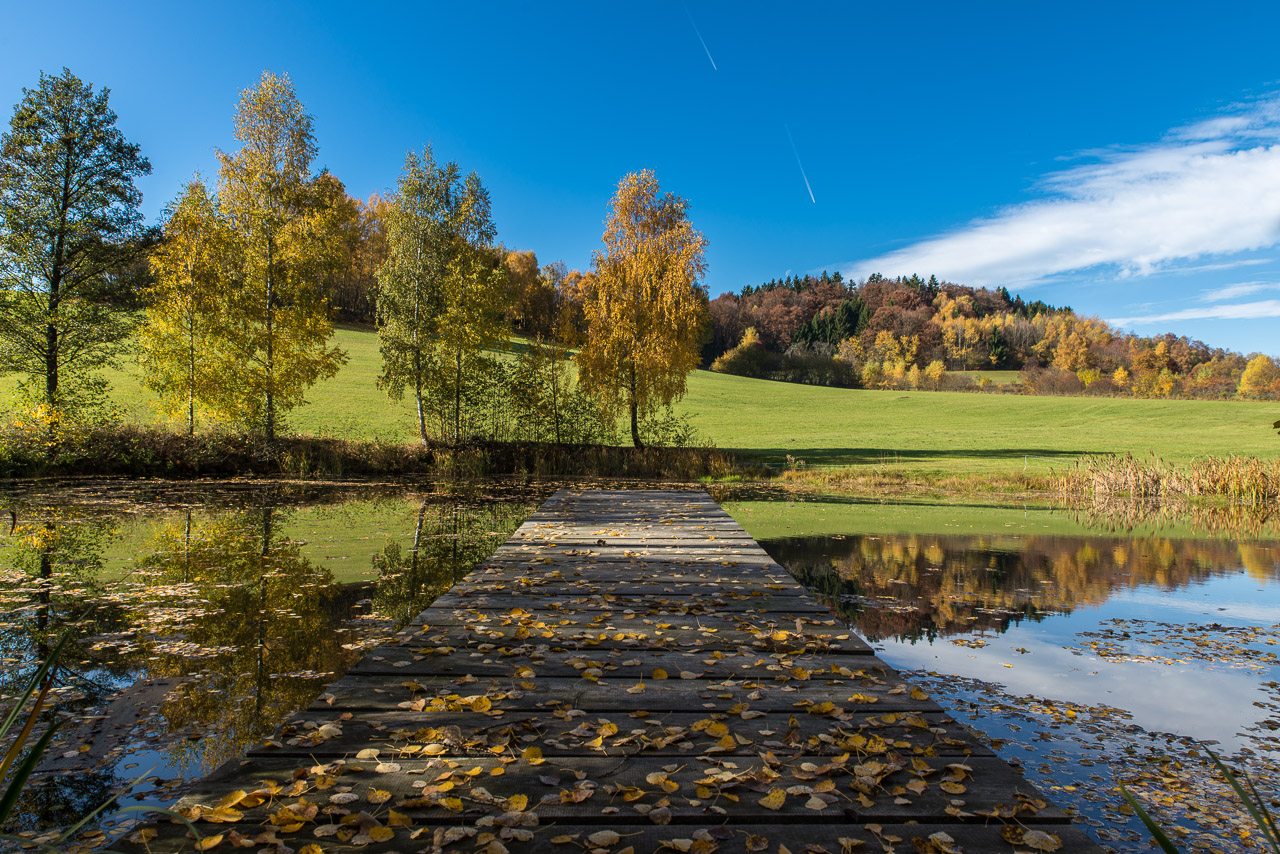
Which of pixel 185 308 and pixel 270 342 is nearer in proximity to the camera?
pixel 185 308

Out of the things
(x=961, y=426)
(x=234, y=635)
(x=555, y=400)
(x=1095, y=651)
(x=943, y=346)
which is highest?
(x=943, y=346)

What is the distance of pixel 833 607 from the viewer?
288 inches

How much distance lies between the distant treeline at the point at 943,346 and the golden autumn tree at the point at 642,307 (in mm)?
45149

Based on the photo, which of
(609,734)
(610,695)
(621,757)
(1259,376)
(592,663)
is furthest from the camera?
(1259,376)

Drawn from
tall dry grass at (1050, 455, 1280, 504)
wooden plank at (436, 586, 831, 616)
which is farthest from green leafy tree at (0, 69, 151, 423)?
tall dry grass at (1050, 455, 1280, 504)

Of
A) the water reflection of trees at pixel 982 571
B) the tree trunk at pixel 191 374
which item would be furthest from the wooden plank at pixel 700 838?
the tree trunk at pixel 191 374

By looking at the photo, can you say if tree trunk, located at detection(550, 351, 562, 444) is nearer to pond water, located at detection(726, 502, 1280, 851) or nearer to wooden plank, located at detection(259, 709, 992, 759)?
pond water, located at detection(726, 502, 1280, 851)

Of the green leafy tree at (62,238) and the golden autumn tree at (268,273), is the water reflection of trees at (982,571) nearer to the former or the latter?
the golden autumn tree at (268,273)

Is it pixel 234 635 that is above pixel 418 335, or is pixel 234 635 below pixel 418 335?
below

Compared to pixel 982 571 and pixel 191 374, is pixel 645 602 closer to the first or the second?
pixel 982 571

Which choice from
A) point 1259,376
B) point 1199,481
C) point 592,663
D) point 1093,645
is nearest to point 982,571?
point 1093,645

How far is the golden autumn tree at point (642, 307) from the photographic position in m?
22.0

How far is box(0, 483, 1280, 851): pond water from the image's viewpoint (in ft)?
12.6

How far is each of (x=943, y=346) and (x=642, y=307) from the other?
66.6 meters
